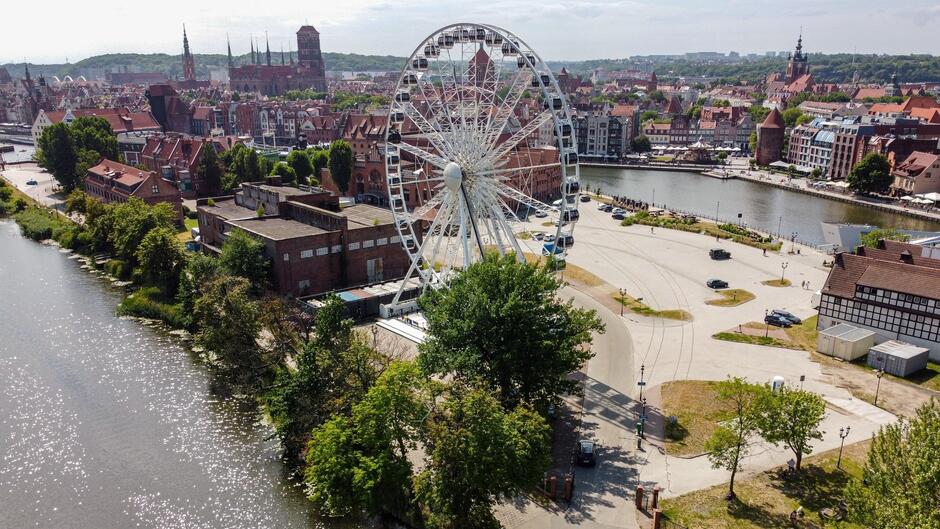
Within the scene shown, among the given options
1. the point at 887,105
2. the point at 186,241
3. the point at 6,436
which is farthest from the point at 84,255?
the point at 887,105

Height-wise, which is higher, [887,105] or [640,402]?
[887,105]

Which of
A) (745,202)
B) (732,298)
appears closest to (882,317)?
(732,298)

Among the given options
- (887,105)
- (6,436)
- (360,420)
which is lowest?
(6,436)

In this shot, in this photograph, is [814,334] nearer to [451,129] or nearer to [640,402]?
[640,402]

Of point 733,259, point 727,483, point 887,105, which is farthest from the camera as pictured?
point 887,105

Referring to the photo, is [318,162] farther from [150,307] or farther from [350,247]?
[150,307]

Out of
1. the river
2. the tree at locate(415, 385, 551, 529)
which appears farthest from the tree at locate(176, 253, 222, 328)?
the river
